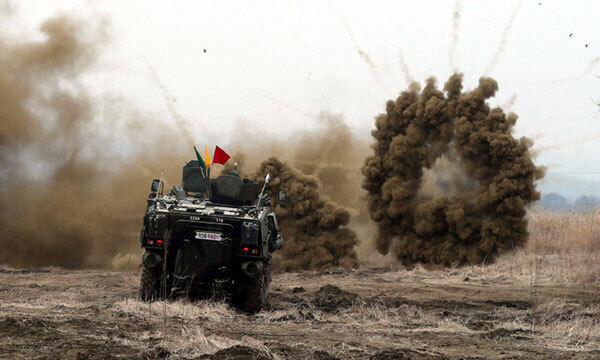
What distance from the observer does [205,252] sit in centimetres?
1351

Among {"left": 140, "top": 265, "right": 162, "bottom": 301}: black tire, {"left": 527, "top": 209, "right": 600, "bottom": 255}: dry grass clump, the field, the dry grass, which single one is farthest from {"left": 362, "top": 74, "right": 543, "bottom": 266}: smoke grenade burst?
{"left": 140, "top": 265, "right": 162, "bottom": 301}: black tire

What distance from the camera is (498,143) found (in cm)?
2244

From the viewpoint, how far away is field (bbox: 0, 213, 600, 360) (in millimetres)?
8930

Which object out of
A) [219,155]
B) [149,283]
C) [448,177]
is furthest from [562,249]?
[149,283]

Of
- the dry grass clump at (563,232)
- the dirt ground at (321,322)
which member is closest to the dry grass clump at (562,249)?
the dry grass clump at (563,232)

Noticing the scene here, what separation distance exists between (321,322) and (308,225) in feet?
40.4

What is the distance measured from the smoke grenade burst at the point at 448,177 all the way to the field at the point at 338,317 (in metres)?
1.43

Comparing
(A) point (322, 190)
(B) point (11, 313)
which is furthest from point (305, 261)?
(B) point (11, 313)

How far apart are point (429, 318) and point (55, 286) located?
29.8 feet

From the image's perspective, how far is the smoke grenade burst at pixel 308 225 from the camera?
79.9 feet

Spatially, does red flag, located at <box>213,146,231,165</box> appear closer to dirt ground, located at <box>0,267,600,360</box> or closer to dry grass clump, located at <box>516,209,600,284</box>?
dirt ground, located at <box>0,267,600,360</box>

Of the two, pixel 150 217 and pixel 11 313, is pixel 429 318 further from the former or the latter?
pixel 11 313

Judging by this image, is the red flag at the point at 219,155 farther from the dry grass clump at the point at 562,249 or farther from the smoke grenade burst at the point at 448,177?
the smoke grenade burst at the point at 448,177

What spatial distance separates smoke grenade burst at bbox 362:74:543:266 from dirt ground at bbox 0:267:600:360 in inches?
133
